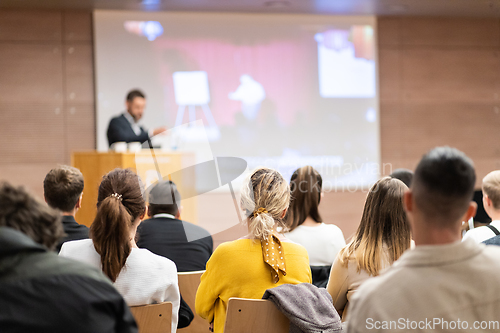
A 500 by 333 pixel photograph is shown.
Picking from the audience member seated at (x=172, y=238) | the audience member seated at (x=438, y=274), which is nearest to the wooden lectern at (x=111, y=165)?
the audience member seated at (x=172, y=238)

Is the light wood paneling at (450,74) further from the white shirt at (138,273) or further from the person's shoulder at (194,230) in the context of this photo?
the white shirt at (138,273)

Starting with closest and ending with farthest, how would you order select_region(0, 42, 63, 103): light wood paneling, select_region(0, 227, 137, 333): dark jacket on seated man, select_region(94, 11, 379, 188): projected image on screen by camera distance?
1. select_region(0, 227, 137, 333): dark jacket on seated man
2. select_region(0, 42, 63, 103): light wood paneling
3. select_region(94, 11, 379, 188): projected image on screen

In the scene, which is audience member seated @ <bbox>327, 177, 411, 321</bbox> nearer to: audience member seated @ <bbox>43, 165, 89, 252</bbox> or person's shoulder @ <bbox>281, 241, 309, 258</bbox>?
person's shoulder @ <bbox>281, 241, 309, 258</bbox>

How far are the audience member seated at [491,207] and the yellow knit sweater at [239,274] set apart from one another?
0.92 meters

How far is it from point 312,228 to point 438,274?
5.53ft

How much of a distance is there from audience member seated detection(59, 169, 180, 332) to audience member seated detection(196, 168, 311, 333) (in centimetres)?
16

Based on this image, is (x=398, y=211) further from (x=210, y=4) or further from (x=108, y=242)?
(x=210, y=4)

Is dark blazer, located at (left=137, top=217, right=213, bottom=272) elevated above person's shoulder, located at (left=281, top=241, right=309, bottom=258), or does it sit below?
below

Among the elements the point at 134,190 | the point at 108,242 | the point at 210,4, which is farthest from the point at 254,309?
the point at 210,4

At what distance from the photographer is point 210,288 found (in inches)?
71.5

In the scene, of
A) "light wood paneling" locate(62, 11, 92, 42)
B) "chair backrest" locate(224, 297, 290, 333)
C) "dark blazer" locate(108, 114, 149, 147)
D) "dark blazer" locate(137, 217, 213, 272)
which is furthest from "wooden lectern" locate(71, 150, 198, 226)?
"chair backrest" locate(224, 297, 290, 333)

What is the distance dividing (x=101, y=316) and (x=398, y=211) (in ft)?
4.08

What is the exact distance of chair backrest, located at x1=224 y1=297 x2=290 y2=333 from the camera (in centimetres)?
157

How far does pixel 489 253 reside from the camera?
1.01m
